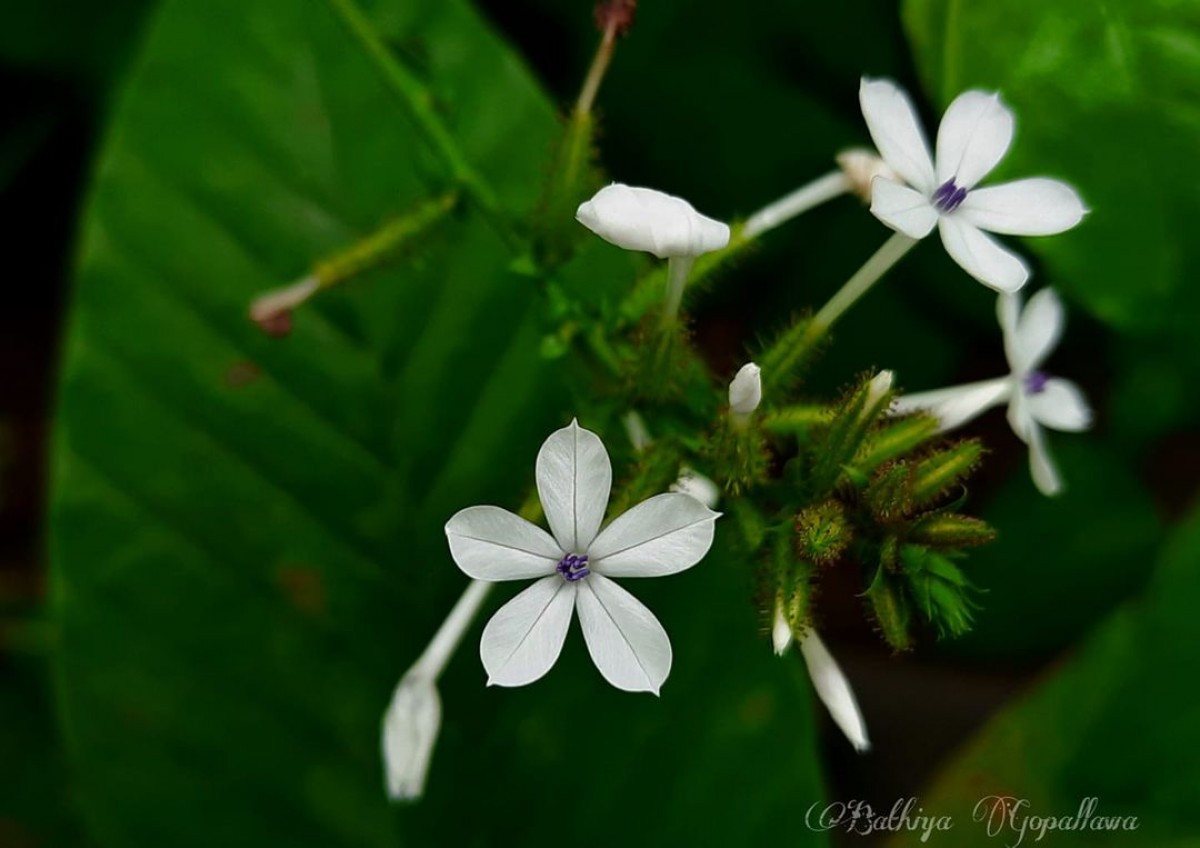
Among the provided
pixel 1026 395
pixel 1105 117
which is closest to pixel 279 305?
pixel 1026 395

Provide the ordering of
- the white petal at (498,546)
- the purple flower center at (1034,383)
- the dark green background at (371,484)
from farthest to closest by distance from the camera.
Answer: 1. the dark green background at (371,484)
2. the purple flower center at (1034,383)
3. the white petal at (498,546)

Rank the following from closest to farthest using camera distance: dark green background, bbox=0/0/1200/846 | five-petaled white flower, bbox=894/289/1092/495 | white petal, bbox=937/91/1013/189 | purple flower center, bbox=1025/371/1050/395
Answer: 1. white petal, bbox=937/91/1013/189
2. five-petaled white flower, bbox=894/289/1092/495
3. purple flower center, bbox=1025/371/1050/395
4. dark green background, bbox=0/0/1200/846

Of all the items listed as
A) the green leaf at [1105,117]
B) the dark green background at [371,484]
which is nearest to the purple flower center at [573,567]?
the dark green background at [371,484]

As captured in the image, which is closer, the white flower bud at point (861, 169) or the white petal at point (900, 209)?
the white petal at point (900, 209)

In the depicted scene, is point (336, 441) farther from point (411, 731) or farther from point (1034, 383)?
point (1034, 383)

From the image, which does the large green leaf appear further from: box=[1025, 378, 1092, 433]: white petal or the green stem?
box=[1025, 378, 1092, 433]: white petal

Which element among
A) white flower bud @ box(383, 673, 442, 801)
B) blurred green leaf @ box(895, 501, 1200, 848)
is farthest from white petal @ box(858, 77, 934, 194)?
blurred green leaf @ box(895, 501, 1200, 848)

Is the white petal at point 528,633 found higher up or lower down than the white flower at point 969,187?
lower down

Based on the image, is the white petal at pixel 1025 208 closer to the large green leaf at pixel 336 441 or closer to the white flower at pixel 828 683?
the white flower at pixel 828 683
